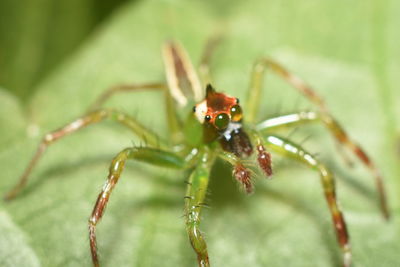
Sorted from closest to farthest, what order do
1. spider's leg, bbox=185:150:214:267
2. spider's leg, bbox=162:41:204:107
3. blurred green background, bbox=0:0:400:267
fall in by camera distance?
spider's leg, bbox=185:150:214:267 < blurred green background, bbox=0:0:400:267 < spider's leg, bbox=162:41:204:107

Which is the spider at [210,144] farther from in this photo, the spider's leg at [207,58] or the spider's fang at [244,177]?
the spider's leg at [207,58]

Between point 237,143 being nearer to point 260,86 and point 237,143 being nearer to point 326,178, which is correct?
point 326,178

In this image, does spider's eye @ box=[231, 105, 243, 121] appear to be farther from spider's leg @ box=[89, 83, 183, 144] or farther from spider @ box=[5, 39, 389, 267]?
spider's leg @ box=[89, 83, 183, 144]

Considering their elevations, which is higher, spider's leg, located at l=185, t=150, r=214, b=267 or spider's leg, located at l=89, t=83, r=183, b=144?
spider's leg, located at l=89, t=83, r=183, b=144

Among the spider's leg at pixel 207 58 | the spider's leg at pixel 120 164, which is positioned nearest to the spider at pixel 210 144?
the spider's leg at pixel 120 164

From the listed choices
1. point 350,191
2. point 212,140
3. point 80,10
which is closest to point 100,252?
point 212,140

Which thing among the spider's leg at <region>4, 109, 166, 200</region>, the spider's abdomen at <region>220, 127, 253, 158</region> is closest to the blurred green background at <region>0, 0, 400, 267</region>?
the spider's leg at <region>4, 109, 166, 200</region>

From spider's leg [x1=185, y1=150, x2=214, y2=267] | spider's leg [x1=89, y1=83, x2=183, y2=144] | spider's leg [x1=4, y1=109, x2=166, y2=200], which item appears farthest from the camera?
spider's leg [x1=89, y1=83, x2=183, y2=144]

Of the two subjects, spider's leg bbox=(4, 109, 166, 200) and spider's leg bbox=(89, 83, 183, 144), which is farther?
spider's leg bbox=(89, 83, 183, 144)

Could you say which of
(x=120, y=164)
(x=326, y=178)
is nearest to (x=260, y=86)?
(x=326, y=178)
